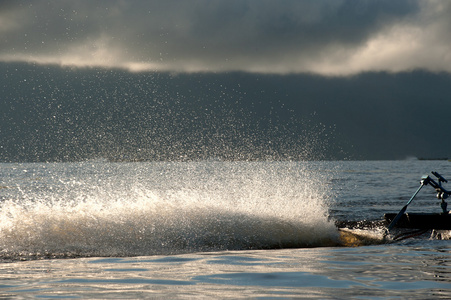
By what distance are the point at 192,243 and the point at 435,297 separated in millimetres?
6414

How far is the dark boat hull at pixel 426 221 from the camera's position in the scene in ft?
44.1

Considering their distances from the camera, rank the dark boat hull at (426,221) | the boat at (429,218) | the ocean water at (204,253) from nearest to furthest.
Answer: the ocean water at (204,253) → the boat at (429,218) → the dark boat hull at (426,221)

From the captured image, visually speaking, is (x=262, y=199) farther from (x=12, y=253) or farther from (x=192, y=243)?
(x=12, y=253)

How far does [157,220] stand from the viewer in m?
12.4

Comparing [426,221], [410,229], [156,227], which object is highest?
[156,227]

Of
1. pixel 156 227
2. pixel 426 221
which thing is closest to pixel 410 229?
pixel 426 221

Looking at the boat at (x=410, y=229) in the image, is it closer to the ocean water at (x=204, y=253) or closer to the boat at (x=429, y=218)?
the boat at (x=429, y=218)

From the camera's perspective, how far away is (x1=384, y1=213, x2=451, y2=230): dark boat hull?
44.1 ft

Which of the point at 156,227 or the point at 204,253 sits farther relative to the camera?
the point at 156,227

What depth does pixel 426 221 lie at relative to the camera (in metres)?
13.8

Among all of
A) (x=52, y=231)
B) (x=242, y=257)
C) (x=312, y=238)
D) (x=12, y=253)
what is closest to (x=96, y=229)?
(x=52, y=231)

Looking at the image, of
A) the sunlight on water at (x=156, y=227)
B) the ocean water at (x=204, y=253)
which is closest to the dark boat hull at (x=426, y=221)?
the ocean water at (x=204, y=253)

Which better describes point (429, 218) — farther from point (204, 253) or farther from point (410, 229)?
point (204, 253)

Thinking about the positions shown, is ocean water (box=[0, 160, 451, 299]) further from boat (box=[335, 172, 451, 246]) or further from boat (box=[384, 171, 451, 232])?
boat (box=[384, 171, 451, 232])
